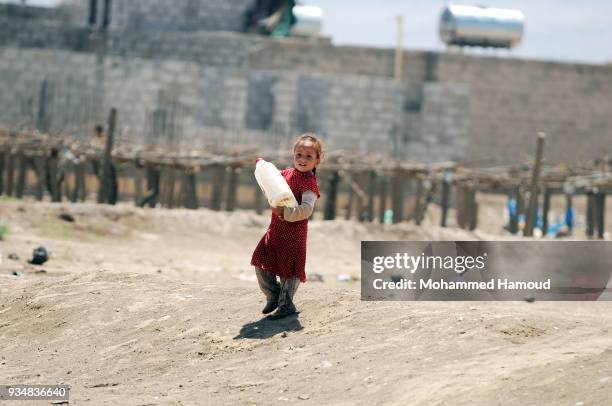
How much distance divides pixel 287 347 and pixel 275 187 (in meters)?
1.04

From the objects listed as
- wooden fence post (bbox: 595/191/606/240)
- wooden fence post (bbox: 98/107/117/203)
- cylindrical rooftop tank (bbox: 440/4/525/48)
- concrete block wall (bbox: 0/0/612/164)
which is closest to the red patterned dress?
wooden fence post (bbox: 98/107/117/203)

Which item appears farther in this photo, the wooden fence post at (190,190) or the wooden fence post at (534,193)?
the wooden fence post at (190,190)

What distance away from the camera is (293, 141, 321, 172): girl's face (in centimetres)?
874

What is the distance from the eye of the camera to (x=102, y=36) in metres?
37.3

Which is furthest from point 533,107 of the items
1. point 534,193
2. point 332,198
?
point 534,193

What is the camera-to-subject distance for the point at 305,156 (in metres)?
8.76

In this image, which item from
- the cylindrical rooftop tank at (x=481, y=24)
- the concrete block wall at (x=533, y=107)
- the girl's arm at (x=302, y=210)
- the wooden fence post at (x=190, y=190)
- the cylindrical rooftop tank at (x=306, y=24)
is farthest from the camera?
the cylindrical rooftop tank at (x=306, y=24)

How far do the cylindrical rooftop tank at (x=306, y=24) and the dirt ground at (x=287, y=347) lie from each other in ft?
106

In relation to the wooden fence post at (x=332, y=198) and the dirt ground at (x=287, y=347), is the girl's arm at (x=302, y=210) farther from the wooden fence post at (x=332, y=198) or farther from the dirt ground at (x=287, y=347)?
the wooden fence post at (x=332, y=198)

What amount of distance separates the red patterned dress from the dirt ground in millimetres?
402

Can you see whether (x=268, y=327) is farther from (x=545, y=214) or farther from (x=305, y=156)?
(x=545, y=214)

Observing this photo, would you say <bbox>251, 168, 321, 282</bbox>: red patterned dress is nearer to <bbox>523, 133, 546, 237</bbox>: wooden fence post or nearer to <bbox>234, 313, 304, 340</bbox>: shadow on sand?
<bbox>234, 313, 304, 340</bbox>: shadow on sand

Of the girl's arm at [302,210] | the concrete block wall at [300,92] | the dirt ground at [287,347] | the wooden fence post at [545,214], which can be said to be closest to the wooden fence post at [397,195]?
the wooden fence post at [545,214]

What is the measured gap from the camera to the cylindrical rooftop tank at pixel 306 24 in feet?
143
